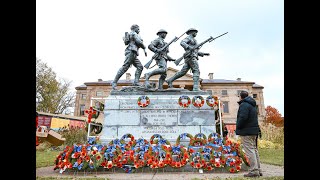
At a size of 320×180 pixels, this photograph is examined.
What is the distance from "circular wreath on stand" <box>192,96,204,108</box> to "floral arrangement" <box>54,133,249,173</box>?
7.22 ft

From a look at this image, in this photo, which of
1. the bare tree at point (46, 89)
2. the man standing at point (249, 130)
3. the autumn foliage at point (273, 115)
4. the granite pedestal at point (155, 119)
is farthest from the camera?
the autumn foliage at point (273, 115)

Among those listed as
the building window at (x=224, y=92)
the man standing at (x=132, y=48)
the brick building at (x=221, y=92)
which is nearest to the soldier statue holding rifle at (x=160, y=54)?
the man standing at (x=132, y=48)

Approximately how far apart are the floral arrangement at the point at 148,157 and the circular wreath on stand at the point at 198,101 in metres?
2.20

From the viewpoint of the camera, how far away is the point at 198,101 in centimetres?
895

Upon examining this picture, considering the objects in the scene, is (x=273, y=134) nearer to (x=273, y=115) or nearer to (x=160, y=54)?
(x=160, y=54)

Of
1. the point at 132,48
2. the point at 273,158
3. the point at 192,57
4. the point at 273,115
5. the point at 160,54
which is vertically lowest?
the point at 273,115

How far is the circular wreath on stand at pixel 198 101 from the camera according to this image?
8.90 meters

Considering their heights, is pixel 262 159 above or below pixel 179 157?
below

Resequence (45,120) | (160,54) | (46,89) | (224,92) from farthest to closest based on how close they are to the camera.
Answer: (224,92)
(46,89)
(45,120)
(160,54)

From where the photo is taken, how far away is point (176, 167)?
6527 mm

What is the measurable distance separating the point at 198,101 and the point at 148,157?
123 inches

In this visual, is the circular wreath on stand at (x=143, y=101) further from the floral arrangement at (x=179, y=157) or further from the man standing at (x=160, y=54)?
the floral arrangement at (x=179, y=157)

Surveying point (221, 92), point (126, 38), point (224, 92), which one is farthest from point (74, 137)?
point (224, 92)
